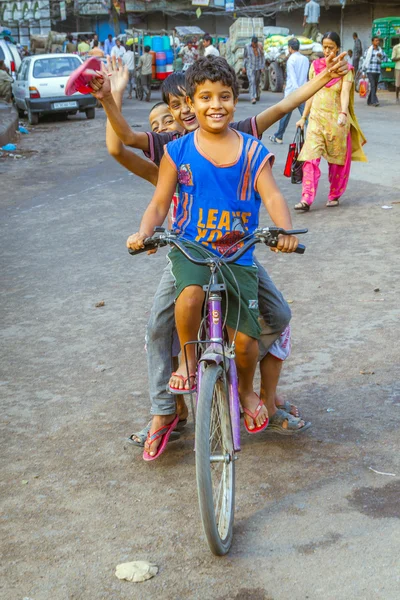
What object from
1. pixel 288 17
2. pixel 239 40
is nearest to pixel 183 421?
pixel 239 40

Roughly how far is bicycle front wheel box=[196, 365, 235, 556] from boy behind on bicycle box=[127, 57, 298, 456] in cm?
33

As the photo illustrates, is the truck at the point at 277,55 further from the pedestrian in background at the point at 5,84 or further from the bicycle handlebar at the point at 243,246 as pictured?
the bicycle handlebar at the point at 243,246

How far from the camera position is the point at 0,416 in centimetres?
448

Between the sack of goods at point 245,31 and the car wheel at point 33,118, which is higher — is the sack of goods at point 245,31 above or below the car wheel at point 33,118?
above

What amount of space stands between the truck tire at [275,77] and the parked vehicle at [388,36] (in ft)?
11.7

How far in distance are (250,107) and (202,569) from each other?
68.5ft

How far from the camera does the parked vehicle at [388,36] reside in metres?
25.8

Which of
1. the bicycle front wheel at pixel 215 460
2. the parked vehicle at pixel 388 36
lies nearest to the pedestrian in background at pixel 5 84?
the parked vehicle at pixel 388 36

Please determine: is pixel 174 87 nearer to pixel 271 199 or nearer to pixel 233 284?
pixel 271 199

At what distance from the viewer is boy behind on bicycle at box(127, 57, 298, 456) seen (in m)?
3.37


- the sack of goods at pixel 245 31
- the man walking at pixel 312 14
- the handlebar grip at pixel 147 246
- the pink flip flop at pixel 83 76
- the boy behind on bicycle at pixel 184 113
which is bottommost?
the handlebar grip at pixel 147 246

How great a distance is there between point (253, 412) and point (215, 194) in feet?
3.16

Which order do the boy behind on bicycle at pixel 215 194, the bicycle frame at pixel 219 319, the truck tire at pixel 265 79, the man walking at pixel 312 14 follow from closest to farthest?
1. the bicycle frame at pixel 219 319
2. the boy behind on bicycle at pixel 215 194
3. the truck tire at pixel 265 79
4. the man walking at pixel 312 14

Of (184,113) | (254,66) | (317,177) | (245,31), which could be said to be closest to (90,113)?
(254,66)
